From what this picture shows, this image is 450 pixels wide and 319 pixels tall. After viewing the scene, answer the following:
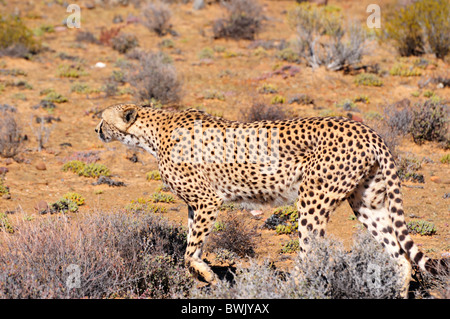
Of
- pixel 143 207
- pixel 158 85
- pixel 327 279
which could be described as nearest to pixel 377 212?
pixel 327 279

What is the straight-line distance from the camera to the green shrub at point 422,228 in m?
7.46

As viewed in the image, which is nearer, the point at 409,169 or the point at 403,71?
the point at 409,169

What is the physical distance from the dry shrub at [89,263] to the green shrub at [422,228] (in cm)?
363

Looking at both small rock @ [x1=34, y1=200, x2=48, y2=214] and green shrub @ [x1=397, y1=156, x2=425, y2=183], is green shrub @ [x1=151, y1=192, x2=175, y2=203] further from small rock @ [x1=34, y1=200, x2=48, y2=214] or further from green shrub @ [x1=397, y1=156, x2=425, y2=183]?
green shrub @ [x1=397, y1=156, x2=425, y2=183]

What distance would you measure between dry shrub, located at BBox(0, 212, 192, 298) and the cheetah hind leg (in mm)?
1912

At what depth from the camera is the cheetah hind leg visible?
502 centimetres

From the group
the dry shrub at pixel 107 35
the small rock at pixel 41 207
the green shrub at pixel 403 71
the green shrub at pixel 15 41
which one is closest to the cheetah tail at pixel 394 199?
the small rock at pixel 41 207

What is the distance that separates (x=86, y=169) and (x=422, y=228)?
6.19 meters

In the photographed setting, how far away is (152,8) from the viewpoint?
22297mm

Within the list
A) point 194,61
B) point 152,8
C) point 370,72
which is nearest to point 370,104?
point 370,72

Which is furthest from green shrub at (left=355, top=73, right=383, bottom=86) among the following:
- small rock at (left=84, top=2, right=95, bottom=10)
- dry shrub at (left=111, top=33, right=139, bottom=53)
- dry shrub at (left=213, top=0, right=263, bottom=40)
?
small rock at (left=84, top=2, right=95, bottom=10)

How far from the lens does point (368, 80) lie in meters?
15.3

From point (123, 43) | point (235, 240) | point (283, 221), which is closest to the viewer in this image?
point (235, 240)

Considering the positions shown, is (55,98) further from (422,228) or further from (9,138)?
(422,228)
